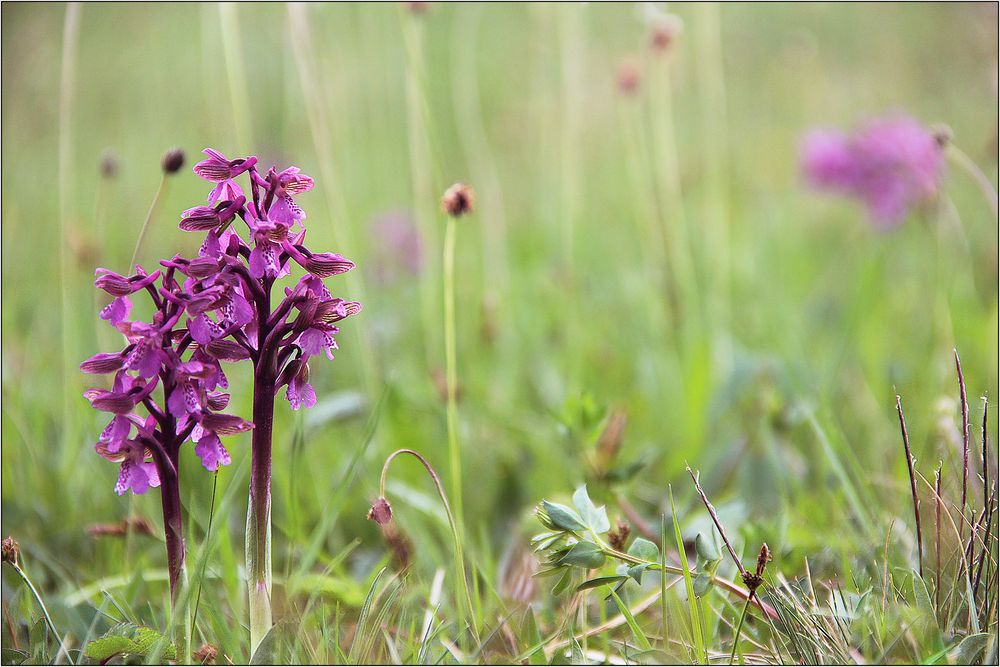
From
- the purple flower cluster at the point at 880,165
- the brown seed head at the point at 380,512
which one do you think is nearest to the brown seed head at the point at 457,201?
the brown seed head at the point at 380,512

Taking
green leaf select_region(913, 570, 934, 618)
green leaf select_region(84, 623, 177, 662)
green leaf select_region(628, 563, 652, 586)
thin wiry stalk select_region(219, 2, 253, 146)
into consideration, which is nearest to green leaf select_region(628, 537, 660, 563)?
green leaf select_region(628, 563, 652, 586)

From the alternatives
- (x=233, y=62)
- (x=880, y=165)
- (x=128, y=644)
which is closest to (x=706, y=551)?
(x=128, y=644)

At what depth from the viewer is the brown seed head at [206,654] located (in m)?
0.89

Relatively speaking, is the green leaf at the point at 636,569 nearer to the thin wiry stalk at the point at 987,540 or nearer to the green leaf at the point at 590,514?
the green leaf at the point at 590,514

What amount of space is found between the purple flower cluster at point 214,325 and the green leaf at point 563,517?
0.87ft

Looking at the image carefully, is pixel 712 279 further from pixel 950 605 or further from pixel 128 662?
pixel 128 662

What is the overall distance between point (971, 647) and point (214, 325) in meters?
0.79

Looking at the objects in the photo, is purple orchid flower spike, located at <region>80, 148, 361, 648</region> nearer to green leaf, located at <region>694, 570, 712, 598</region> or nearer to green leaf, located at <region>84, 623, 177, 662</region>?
green leaf, located at <region>84, 623, 177, 662</region>

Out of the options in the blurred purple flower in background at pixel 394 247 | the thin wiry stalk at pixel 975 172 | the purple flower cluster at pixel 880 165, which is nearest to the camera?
the thin wiry stalk at pixel 975 172

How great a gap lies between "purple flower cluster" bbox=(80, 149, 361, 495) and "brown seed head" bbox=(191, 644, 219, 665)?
0.66 feet

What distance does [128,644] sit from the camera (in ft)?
2.82

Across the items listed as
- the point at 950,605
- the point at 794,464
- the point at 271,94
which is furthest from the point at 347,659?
the point at 271,94

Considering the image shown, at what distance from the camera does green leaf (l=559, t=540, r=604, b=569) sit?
0.88 meters

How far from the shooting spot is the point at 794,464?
149 cm
